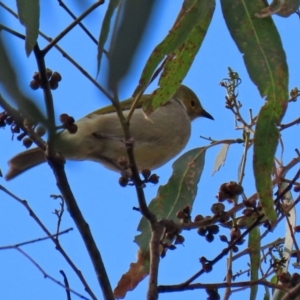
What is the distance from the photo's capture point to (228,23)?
2143 mm

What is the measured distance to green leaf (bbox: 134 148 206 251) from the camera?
269cm

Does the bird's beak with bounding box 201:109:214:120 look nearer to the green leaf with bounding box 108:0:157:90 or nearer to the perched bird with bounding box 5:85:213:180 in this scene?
the perched bird with bounding box 5:85:213:180

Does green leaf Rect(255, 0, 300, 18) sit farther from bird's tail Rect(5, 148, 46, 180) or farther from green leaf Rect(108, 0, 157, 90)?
bird's tail Rect(5, 148, 46, 180)

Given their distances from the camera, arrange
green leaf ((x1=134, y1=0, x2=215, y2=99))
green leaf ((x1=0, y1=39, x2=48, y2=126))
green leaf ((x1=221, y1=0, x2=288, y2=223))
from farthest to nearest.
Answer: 1. green leaf ((x1=221, y1=0, x2=288, y2=223))
2. green leaf ((x1=134, y1=0, x2=215, y2=99))
3. green leaf ((x1=0, y1=39, x2=48, y2=126))

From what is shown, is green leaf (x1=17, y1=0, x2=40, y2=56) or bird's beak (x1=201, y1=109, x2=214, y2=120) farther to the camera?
bird's beak (x1=201, y1=109, x2=214, y2=120)

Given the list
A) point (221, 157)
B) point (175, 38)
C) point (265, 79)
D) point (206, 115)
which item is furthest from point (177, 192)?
point (206, 115)

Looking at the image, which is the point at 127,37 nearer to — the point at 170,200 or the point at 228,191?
the point at 228,191

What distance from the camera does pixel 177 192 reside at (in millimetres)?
2943

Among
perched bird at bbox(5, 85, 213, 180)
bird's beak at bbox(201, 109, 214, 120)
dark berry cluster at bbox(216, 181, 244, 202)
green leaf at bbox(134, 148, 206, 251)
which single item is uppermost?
bird's beak at bbox(201, 109, 214, 120)

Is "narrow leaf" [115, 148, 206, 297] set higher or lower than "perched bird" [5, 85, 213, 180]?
lower

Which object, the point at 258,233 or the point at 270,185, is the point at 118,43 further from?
the point at 258,233

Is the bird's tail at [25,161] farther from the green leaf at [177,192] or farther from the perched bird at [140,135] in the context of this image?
the green leaf at [177,192]

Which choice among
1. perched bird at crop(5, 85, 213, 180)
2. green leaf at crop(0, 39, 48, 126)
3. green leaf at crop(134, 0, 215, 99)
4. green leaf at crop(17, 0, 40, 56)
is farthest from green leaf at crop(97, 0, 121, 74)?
perched bird at crop(5, 85, 213, 180)

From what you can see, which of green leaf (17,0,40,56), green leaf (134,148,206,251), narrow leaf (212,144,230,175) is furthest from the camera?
narrow leaf (212,144,230,175)
